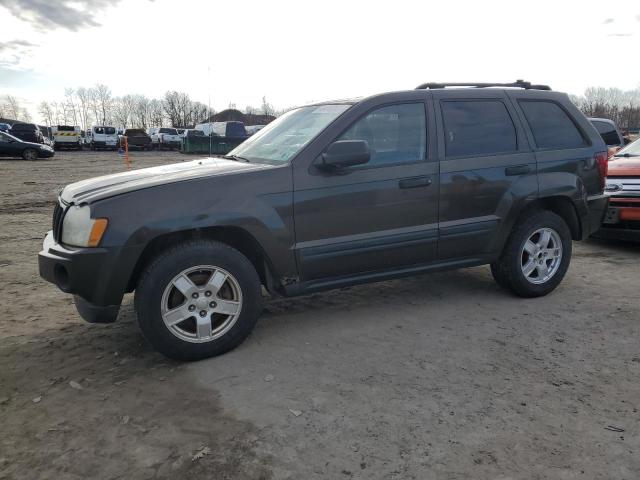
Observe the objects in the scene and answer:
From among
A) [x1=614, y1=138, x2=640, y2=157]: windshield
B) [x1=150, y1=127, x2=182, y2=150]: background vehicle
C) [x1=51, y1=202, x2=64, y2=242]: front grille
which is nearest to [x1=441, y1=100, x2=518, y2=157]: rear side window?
[x1=51, y1=202, x2=64, y2=242]: front grille

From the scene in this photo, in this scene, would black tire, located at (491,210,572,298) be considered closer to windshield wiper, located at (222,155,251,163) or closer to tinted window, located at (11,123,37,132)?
windshield wiper, located at (222,155,251,163)

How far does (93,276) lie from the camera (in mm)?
3279

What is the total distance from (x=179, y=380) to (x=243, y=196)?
4.17 ft

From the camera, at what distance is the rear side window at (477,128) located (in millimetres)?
4363

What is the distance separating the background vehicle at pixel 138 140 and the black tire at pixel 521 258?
36.1m

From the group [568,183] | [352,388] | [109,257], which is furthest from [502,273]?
[109,257]

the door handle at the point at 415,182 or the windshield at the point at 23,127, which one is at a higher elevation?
the windshield at the point at 23,127

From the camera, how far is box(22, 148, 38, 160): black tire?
986 inches

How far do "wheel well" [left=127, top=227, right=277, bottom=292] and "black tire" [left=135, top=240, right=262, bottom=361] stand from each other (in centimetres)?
12

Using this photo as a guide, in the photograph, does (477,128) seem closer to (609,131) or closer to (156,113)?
(609,131)

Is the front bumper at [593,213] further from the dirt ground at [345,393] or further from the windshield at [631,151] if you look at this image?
the windshield at [631,151]

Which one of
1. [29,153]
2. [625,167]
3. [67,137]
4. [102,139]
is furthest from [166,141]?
[625,167]

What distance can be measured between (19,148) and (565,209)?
26.4m

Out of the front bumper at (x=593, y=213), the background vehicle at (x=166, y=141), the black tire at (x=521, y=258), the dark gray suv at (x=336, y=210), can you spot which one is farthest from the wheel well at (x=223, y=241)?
the background vehicle at (x=166, y=141)
